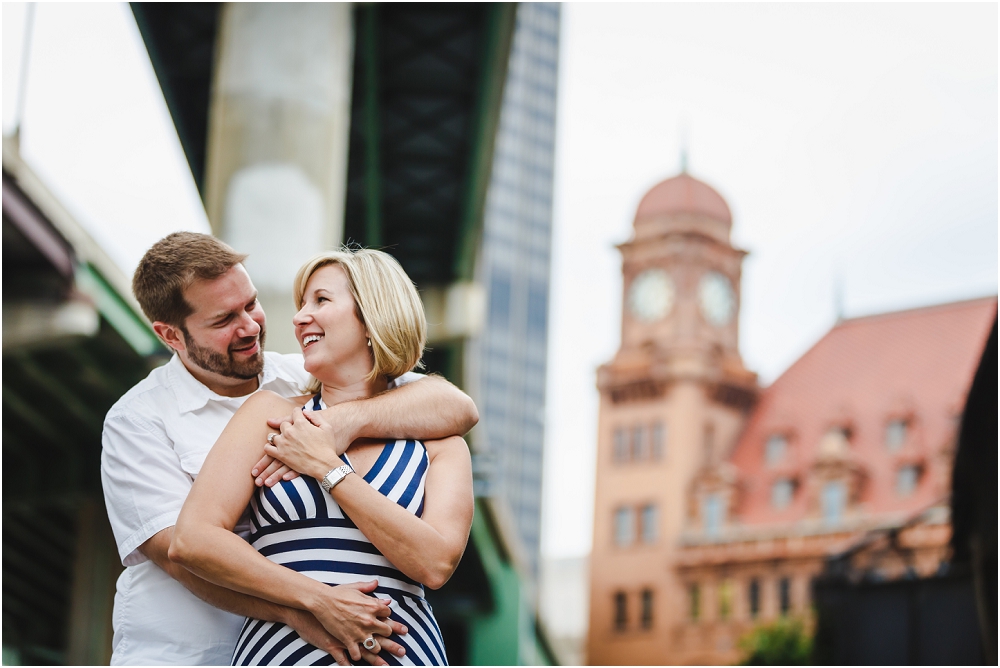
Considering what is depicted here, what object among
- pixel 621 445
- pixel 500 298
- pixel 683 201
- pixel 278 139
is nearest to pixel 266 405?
pixel 278 139

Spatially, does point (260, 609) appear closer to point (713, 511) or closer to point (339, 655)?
point (339, 655)

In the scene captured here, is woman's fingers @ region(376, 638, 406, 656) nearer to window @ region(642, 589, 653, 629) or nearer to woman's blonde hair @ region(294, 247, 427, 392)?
woman's blonde hair @ region(294, 247, 427, 392)

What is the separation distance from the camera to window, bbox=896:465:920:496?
64375 mm

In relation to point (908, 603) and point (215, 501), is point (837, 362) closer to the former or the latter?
point (908, 603)

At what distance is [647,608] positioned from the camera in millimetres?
68938

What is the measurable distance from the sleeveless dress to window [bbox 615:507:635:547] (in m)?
68.5

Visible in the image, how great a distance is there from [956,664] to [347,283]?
13465 millimetres

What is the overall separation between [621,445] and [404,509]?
71.0 metres

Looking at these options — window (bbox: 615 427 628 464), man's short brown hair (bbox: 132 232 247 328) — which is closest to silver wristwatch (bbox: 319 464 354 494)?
man's short brown hair (bbox: 132 232 247 328)

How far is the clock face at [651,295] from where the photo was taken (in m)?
75.9

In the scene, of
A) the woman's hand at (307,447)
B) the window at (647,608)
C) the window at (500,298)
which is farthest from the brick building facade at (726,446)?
the woman's hand at (307,447)

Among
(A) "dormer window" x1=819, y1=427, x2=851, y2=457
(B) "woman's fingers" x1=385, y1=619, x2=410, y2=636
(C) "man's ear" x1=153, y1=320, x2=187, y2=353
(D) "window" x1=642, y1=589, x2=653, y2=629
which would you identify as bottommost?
(B) "woman's fingers" x1=385, y1=619, x2=410, y2=636

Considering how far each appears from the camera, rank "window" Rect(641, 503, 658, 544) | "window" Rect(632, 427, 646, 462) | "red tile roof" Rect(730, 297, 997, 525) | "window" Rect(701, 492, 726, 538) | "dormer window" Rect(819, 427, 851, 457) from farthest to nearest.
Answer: "window" Rect(632, 427, 646, 462) → "window" Rect(641, 503, 658, 544) → "window" Rect(701, 492, 726, 538) → "dormer window" Rect(819, 427, 851, 457) → "red tile roof" Rect(730, 297, 997, 525)

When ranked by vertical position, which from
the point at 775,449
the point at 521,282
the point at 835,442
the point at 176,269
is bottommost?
the point at 176,269
